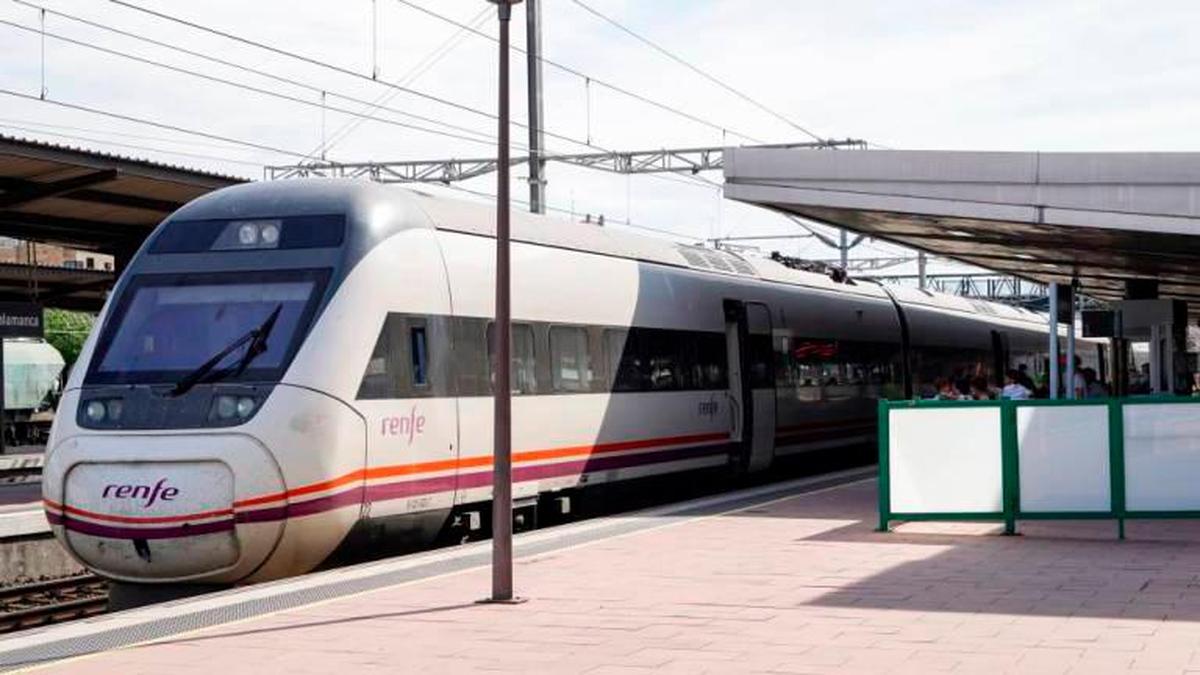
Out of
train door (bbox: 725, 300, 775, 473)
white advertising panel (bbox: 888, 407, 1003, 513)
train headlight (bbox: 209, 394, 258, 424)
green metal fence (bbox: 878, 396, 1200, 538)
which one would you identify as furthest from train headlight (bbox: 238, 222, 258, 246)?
train door (bbox: 725, 300, 775, 473)

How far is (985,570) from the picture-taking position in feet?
41.2

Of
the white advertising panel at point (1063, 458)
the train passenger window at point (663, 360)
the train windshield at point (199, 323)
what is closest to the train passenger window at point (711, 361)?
the train passenger window at point (663, 360)

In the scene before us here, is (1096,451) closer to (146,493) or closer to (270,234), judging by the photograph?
(270,234)

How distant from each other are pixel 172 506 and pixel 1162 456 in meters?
8.48

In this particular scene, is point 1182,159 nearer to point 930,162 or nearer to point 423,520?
point 930,162

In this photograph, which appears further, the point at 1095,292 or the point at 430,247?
the point at 1095,292

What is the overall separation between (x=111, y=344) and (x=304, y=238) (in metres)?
1.80

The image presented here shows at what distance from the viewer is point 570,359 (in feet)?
56.4

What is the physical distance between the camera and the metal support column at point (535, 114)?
85.5 ft

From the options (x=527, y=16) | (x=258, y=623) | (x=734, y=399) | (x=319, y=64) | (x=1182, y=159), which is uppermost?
(x=527, y=16)

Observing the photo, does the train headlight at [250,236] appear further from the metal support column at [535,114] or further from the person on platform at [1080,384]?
the person on platform at [1080,384]

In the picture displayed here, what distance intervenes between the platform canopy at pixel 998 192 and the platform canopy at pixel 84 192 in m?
8.06

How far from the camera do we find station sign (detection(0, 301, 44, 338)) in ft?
84.9

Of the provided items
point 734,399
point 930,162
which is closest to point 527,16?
point 734,399
